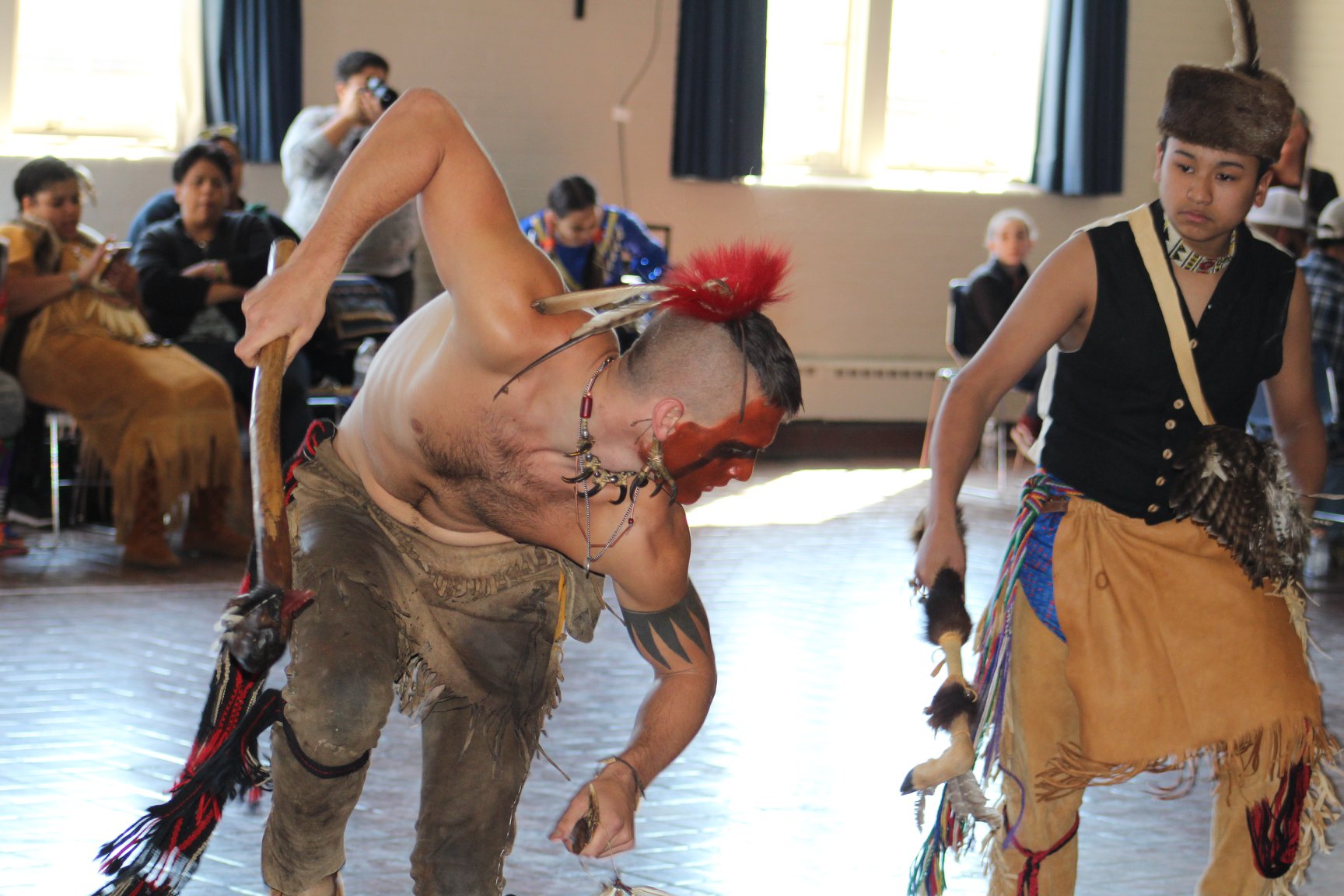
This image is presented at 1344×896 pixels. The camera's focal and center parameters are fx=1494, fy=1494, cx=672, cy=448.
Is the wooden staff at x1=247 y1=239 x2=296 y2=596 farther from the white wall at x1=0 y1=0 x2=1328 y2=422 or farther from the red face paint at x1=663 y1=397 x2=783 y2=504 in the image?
the white wall at x1=0 y1=0 x2=1328 y2=422

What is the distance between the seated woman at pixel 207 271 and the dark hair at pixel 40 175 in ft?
1.24

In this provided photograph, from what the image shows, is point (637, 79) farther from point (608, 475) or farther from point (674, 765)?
point (608, 475)

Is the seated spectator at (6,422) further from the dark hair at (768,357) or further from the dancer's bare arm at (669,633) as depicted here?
the dark hair at (768,357)

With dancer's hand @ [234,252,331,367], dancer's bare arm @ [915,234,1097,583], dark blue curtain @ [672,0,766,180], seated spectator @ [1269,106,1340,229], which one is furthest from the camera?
dark blue curtain @ [672,0,766,180]

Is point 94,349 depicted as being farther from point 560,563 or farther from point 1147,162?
point 1147,162

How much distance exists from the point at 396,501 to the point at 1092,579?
1164 millimetres

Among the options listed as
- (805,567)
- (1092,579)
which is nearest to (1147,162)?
(805,567)

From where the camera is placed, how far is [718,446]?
211 cm

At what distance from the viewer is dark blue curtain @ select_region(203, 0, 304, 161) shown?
755 centimetres

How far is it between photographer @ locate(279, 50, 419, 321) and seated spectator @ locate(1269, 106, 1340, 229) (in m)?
3.80

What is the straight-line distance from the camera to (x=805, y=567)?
6.04 meters

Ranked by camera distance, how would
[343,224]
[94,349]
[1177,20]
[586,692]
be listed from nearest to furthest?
1. [343,224]
2. [586,692]
3. [94,349]
4. [1177,20]

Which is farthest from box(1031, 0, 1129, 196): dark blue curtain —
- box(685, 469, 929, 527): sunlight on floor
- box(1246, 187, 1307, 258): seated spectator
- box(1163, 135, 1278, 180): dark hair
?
box(1163, 135, 1278, 180): dark hair

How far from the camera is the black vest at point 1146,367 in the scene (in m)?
2.49
